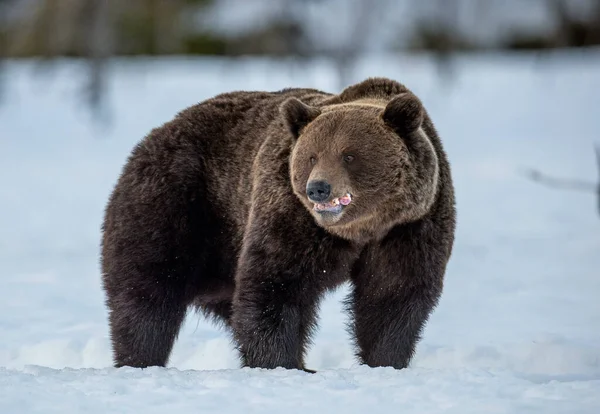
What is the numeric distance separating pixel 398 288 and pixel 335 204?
2.10 feet

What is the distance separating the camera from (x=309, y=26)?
22.0m

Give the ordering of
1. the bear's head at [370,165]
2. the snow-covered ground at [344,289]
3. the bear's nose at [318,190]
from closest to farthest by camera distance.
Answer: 1. the snow-covered ground at [344,289]
2. the bear's nose at [318,190]
3. the bear's head at [370,165]

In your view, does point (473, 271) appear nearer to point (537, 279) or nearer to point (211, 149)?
point (537, 279)

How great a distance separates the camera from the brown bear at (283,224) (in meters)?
4.86

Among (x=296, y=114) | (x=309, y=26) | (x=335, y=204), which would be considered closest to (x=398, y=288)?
(x=335, y=204)

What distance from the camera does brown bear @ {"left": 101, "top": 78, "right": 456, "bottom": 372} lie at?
4.86 m

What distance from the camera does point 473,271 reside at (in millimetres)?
9492

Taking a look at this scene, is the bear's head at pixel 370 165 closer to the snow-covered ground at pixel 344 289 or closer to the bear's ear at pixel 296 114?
the bear's ear at pixel 296 114

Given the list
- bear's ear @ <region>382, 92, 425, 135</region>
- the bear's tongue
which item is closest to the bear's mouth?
the bear's tongue

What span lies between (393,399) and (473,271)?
5496 millimetres

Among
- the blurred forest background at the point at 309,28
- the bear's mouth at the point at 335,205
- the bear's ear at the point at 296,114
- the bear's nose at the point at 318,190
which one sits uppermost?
the bear's ear at the point at 296,114

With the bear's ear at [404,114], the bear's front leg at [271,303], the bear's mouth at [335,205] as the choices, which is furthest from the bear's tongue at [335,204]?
the bear's ear at [404,114]

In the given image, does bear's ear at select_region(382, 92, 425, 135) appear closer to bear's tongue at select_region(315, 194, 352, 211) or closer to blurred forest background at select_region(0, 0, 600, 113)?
bear's tongue at select_region(315, 194, 352, 211)

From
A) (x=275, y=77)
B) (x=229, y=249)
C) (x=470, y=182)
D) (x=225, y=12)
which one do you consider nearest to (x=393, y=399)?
(x=229, y=249)
